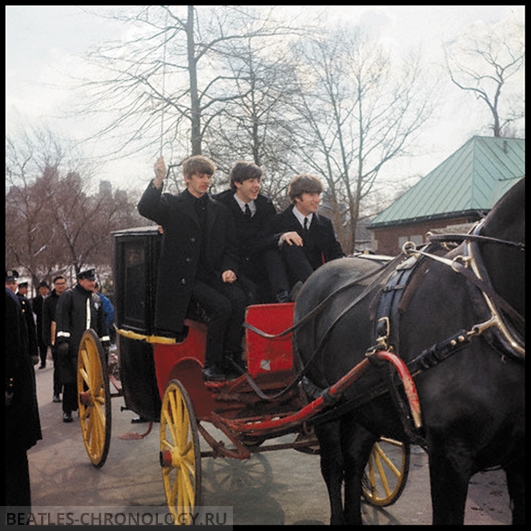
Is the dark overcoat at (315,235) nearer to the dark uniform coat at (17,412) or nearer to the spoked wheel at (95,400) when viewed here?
the dark uniform coat at (17,412)

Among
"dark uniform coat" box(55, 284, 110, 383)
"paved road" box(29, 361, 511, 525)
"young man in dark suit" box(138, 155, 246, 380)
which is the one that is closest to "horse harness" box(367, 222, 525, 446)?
"young man in dark suit" box(138, 155, 246, 380)

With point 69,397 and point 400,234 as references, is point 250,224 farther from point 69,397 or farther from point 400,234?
point 400,234

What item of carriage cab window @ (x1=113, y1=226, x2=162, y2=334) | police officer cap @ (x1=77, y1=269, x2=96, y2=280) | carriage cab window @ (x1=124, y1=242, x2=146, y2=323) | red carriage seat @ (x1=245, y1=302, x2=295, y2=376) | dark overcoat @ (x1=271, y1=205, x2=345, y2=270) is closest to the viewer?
red carriage seat @ (x1=245, y1=302, x2=295, y2=376)

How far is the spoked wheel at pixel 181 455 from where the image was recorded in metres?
4.03

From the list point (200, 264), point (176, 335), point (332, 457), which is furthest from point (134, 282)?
point (332, 457)

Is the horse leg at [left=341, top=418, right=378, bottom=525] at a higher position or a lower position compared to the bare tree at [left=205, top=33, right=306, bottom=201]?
lower

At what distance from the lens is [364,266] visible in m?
4.05

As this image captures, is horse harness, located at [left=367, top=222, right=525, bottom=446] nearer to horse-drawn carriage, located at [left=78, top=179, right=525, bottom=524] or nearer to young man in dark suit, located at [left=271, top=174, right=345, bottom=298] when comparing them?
horse-drawn carriage, located at [left=78, top=179, right=525, bottom=524]

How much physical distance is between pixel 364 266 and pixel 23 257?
26.3 metres

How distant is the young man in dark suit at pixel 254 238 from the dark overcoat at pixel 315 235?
109 mm

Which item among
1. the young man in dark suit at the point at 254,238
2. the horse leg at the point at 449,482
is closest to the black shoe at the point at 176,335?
the young man in dark suit at the point at 254,238

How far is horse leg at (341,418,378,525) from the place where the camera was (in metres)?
4.00

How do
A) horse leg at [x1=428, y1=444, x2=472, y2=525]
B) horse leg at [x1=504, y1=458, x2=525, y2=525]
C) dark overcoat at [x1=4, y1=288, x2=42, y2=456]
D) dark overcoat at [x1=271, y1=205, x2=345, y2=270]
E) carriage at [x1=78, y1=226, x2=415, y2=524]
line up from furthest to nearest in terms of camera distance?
dark overcoat at [x1=271, y1=205, x2=345, y2=270]
carriage at [x1=78, y1=226, x2=415, y2=524]
dark overcoat at [x1=4, y1=288, x2=42, y2=456]
horse leg at [x1=504, y1=458, x2=525, y2=525]
horse leg at [x1=428, y1=444, x2=472, y2=525]

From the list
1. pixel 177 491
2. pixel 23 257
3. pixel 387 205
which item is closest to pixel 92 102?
pixel 177 491
